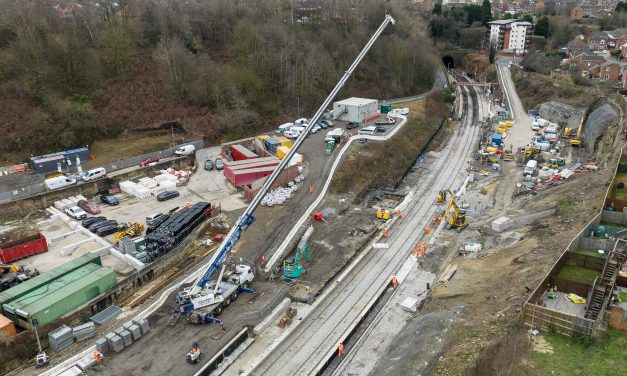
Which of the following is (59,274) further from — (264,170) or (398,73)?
(398,73)

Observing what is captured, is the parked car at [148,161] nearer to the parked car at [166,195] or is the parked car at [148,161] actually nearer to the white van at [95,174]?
the white van at [95,174]

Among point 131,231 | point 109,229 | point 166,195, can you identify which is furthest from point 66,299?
point 166,195

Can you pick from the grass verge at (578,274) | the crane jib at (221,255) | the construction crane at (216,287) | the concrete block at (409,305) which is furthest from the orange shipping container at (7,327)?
the grass verge at (578,274)

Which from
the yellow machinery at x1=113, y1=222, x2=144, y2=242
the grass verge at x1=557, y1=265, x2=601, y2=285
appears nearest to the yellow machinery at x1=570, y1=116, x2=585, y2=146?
the grass verge at x1=557, y1=265, x2=601, y2=285

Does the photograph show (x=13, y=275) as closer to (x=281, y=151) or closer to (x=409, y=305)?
(x=409, y=305)

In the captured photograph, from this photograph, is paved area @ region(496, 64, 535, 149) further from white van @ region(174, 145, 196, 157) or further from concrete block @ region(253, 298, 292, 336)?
concrete block @ region(253, 298, 292, 336)
